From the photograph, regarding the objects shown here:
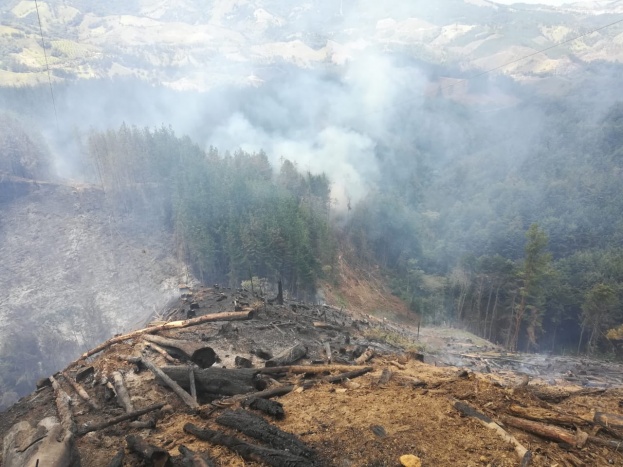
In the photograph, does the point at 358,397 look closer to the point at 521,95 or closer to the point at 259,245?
the point at 259,245

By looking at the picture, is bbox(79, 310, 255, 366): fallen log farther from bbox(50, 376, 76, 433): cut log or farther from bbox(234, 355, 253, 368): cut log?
bbox(234, 355, 253, 368): cut log

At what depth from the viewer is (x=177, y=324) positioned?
14188 millimetres

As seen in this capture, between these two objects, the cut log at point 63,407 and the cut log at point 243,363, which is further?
the cut log at point 243,363

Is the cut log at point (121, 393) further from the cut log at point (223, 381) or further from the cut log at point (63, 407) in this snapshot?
the cut log at point (223, 381)

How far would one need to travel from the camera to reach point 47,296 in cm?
4212

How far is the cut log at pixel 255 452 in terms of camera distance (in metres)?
5.13

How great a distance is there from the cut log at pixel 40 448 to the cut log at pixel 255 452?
1892 millimetres

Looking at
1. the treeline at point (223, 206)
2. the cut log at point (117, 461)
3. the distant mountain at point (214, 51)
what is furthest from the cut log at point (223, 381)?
the distant mountain at point (214, 51)

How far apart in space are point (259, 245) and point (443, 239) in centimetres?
4669

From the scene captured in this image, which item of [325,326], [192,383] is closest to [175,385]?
[192,383]

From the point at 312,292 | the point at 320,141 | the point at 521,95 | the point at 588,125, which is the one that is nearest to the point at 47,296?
the point at 312,292

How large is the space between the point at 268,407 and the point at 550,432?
474 centimetres

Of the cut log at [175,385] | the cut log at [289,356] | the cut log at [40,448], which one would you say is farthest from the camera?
the cut log at [289,356]

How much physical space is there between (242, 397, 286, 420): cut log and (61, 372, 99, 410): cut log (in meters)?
4.11
